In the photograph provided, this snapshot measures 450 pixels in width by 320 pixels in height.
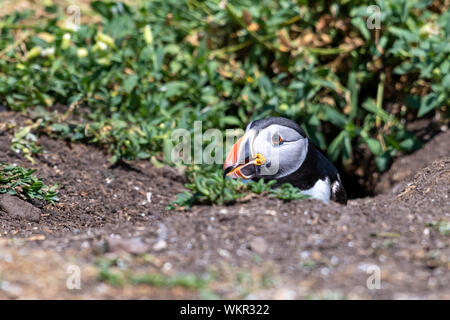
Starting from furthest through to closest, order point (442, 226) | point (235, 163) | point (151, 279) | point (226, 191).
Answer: point (235, 163) < point (226, 191) < point (442, 226) < point (151, 279)

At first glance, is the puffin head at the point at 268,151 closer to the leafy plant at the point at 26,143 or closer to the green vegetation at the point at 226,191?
the green vegetation at the point at 226,191

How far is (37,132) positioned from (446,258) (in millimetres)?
3374

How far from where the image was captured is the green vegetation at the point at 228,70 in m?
5.08

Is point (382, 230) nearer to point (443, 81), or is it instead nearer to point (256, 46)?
point (443, 81)

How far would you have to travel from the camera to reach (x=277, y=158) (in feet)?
12.4

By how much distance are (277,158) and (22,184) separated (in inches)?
63.4

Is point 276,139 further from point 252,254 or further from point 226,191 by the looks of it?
point 252,254

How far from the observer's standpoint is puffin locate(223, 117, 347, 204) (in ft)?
12.2

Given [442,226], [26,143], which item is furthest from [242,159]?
[26,143]

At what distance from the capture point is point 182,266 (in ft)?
8.45

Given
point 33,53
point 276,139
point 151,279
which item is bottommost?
point 151,279

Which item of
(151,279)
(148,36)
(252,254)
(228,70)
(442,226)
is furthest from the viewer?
(228,70)

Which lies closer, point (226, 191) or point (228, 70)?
point (226, 191)
